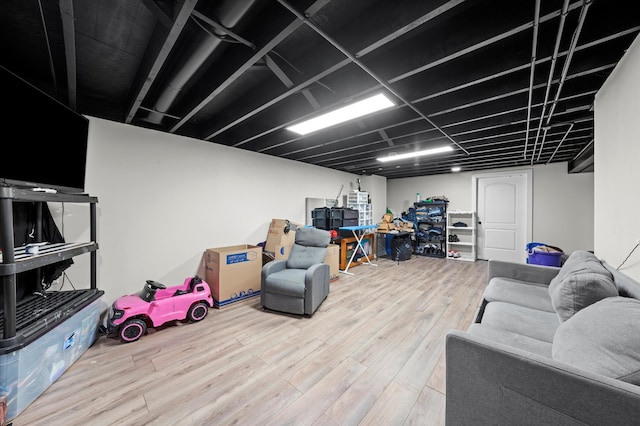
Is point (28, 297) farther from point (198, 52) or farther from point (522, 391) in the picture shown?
point (522, 391)

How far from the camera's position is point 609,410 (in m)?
0.78

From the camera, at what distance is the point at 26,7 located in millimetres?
1414

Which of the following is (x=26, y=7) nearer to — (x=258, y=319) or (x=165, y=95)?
(x=165, y=95)

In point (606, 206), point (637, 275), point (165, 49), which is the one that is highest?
point (165, 49)

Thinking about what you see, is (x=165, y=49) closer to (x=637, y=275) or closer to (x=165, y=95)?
(x=165, y=95)

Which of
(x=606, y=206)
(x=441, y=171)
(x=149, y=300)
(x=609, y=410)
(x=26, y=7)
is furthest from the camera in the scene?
(x=441, y=171)

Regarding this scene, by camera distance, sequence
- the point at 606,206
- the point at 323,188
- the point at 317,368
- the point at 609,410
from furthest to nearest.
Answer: the point at 323,188
the point at 606,206
the point at 317,368
the point at 609,410

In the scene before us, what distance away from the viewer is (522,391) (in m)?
0.93

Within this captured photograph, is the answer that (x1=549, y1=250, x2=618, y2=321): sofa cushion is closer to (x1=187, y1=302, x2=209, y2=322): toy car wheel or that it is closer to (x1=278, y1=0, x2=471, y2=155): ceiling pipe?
(x1=278, y1=0, x2=471, y2=155): ceiling pipe

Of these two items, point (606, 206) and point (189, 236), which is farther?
point (189, 236)

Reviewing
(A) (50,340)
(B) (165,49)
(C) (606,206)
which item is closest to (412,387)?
(C) (606,206)

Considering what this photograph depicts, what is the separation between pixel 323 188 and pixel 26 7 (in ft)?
15.1

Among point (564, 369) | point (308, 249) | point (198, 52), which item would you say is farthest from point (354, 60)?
point (308, 249)

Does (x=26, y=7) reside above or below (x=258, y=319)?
above
